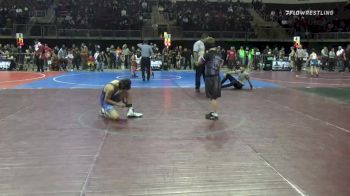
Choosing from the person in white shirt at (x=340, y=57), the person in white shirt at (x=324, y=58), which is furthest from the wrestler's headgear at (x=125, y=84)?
the person in white shirt at (x=324, y=58)

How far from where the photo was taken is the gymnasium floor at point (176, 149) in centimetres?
488

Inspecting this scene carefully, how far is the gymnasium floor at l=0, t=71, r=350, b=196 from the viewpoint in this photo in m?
4.88

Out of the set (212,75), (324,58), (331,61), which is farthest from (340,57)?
(212,75)

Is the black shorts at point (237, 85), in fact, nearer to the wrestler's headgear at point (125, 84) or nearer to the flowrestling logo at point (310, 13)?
the wrestler's headgear at point (125, 84)

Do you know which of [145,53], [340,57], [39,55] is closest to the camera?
[145,53]

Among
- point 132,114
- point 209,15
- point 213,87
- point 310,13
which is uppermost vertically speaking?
point 310,13

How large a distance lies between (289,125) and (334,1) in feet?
104

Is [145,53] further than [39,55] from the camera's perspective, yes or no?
No

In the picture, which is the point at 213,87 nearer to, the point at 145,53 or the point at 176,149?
the point at 176,149

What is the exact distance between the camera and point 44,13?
33031 mm

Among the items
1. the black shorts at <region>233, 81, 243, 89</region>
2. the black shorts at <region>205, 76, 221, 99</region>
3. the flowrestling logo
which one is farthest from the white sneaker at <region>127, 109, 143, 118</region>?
the flowrestling logo

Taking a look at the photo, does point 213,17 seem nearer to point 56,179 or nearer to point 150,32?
point 150,32

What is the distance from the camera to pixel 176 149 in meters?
6.47

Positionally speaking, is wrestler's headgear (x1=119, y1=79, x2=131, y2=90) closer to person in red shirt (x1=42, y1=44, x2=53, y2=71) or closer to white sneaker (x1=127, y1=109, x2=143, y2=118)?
white sneaker (x1=127, y1=109, x2=143, y2=118)
